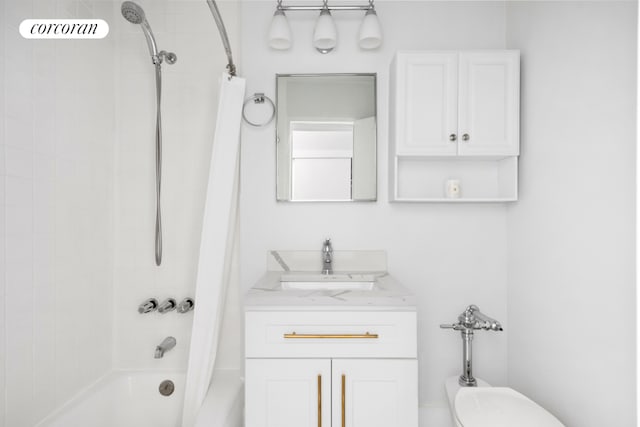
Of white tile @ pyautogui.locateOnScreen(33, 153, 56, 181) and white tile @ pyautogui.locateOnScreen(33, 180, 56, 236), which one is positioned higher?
white tile @ pyautogui.locateOnScreen(33, 153, 56, 181)

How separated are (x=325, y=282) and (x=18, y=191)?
1.27 metres

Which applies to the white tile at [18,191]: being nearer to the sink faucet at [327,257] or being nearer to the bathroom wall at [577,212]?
the sink faucet at [327,257]

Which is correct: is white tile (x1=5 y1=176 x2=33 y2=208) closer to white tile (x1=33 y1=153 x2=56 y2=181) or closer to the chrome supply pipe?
white tile (x1=33 y1=153 x2=56 y2=181)

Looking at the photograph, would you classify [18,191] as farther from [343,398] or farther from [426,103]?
[426,103]

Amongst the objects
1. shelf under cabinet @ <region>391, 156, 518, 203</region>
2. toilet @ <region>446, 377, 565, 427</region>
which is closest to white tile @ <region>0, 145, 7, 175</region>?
shelf under cabinet @ <region>391, 156, 518, 203</region>

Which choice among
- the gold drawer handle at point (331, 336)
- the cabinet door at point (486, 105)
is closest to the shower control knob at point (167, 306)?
the gold drawer handle at point (331, 336)

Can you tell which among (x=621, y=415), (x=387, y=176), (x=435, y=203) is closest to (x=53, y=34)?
(x=387, y=176)

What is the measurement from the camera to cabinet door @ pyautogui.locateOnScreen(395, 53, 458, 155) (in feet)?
6.17

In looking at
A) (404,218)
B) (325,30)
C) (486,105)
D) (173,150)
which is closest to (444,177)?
(404,218)

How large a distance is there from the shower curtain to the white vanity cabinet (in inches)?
11.1

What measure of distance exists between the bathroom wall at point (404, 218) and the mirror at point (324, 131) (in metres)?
0.05

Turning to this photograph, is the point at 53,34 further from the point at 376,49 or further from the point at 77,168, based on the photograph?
the point at 376,49

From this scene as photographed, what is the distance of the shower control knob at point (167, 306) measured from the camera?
1.99 m

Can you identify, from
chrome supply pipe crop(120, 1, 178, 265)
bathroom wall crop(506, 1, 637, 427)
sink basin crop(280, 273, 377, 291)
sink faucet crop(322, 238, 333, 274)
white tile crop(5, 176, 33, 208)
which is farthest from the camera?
sink faucet crop(322, 238, 333, 274)
